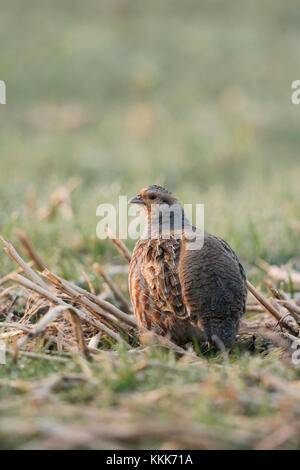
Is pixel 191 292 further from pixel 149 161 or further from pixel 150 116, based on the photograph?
pixel 150 116

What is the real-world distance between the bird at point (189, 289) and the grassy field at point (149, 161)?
0.71 ft

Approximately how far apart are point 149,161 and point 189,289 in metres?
6.97

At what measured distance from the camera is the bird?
355 cm

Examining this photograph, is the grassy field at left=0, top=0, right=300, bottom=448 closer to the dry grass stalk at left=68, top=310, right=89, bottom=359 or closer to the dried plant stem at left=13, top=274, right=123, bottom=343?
the dry grass stalk at left=68, top=310, right=89, bottom=359


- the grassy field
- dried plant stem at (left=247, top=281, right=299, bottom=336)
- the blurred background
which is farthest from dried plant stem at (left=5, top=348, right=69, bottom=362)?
the blurred background

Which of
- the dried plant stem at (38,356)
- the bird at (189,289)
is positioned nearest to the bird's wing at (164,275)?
the bird at (189,289)

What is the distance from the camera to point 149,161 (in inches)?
410

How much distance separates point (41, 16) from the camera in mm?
17078

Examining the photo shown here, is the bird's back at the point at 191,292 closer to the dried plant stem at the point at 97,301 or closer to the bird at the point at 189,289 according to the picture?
the bird at the point at 189,289

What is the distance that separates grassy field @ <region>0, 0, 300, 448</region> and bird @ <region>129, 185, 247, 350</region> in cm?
22

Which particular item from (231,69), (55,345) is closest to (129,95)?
(231,69)

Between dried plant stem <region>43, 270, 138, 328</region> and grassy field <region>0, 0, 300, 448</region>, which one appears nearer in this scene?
grassy field <region>0, 0, 300, 448</region>

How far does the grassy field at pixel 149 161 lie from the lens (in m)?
2.56

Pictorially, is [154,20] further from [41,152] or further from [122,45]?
[41,152]
